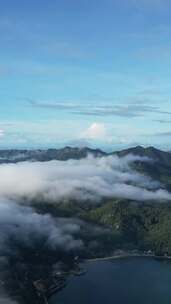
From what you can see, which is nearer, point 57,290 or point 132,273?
point 57,290

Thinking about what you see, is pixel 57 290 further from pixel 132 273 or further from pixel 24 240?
pixel 24 240

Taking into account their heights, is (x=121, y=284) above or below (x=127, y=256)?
below

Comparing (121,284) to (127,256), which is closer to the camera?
(121,284)

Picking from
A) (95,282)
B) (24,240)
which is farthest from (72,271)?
(24,240)

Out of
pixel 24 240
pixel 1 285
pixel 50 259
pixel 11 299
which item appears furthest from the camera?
pixel 24 240

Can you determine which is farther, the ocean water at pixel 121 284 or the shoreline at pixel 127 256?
the shoreline at pixel 127 256

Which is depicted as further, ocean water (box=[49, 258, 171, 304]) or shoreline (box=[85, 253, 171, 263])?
shoreline (box=[85, 253, 171, 263])

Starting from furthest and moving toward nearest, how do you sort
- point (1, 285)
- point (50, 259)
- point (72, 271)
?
1. point (50, 259)
2. point (72, 271)
3. point (1, 285)
